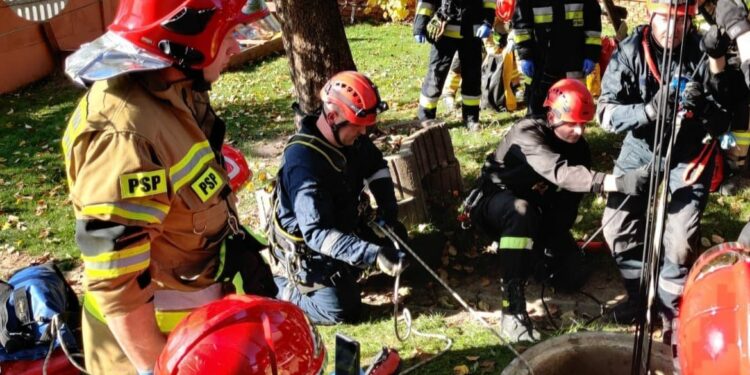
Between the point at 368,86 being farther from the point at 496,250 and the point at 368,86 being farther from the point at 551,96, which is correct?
the point at 496,250

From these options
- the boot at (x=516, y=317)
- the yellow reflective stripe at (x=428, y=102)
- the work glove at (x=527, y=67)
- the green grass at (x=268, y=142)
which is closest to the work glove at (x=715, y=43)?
the boot at (x=516, y=317)

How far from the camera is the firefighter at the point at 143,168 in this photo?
231 centimetres

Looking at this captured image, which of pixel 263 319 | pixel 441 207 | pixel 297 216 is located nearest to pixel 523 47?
pixel 441 207

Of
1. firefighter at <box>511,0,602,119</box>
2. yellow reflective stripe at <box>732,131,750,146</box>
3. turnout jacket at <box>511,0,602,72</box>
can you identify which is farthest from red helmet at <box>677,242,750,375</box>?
turnout jacket at <box>511,0,602,72</box>

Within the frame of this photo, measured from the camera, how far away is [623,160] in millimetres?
5082

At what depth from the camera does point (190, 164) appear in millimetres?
2549

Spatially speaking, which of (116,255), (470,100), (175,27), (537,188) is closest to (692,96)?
(537,188)

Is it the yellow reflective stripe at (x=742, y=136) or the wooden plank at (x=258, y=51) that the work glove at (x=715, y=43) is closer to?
the yellow reflective stripe at (x=742, y=136)

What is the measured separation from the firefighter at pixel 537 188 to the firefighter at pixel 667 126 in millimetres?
248

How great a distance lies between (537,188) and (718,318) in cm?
332

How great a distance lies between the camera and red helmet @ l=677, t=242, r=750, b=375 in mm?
1829

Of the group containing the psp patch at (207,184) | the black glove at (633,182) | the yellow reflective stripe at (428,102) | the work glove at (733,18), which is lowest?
the yellow reflective stripe at (428,102)

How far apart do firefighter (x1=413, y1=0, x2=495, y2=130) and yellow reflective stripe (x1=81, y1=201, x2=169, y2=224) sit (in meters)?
6.41

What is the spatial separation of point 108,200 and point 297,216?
2374 millimetres
